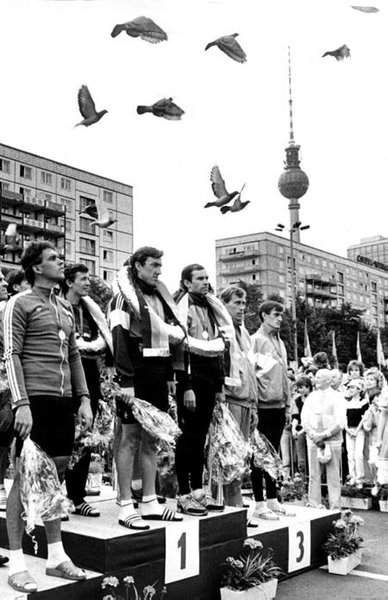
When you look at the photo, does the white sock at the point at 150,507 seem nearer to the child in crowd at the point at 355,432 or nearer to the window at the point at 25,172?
the child in crowd at the point at 355,432

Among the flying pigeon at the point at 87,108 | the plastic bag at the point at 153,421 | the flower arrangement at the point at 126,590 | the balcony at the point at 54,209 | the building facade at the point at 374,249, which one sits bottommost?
the flower arrangement at the point at 126,590

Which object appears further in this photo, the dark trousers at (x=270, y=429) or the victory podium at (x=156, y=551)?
the dark trousers at (x=270, y=429)

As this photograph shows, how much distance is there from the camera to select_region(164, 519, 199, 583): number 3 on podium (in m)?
4.56

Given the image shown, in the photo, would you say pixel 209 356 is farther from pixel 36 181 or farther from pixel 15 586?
pixel 36 181

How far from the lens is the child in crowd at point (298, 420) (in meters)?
10.5

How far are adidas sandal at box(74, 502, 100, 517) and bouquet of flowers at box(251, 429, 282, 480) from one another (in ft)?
5.35

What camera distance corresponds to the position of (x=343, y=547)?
19.4 feet

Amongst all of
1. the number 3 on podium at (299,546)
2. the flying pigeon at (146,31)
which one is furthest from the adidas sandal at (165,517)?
the flying pigeon at (146,31)

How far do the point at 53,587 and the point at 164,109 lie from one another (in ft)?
14.2

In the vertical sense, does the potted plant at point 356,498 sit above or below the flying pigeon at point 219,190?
below

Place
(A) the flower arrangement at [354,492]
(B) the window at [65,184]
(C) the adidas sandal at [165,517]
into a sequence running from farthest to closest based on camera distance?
(B) the window at [65,184] < (A) the flower arrangement at [354,492] < (C) the adidas sandal at [165,517]

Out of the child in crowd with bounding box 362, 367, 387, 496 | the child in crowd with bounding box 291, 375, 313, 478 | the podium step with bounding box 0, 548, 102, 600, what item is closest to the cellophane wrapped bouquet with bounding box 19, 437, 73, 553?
the podium step with bounding box 0, 548, 102, 600

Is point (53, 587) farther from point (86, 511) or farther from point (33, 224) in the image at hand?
point (33, 224)

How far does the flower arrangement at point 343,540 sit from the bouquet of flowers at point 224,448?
109 centimetres
